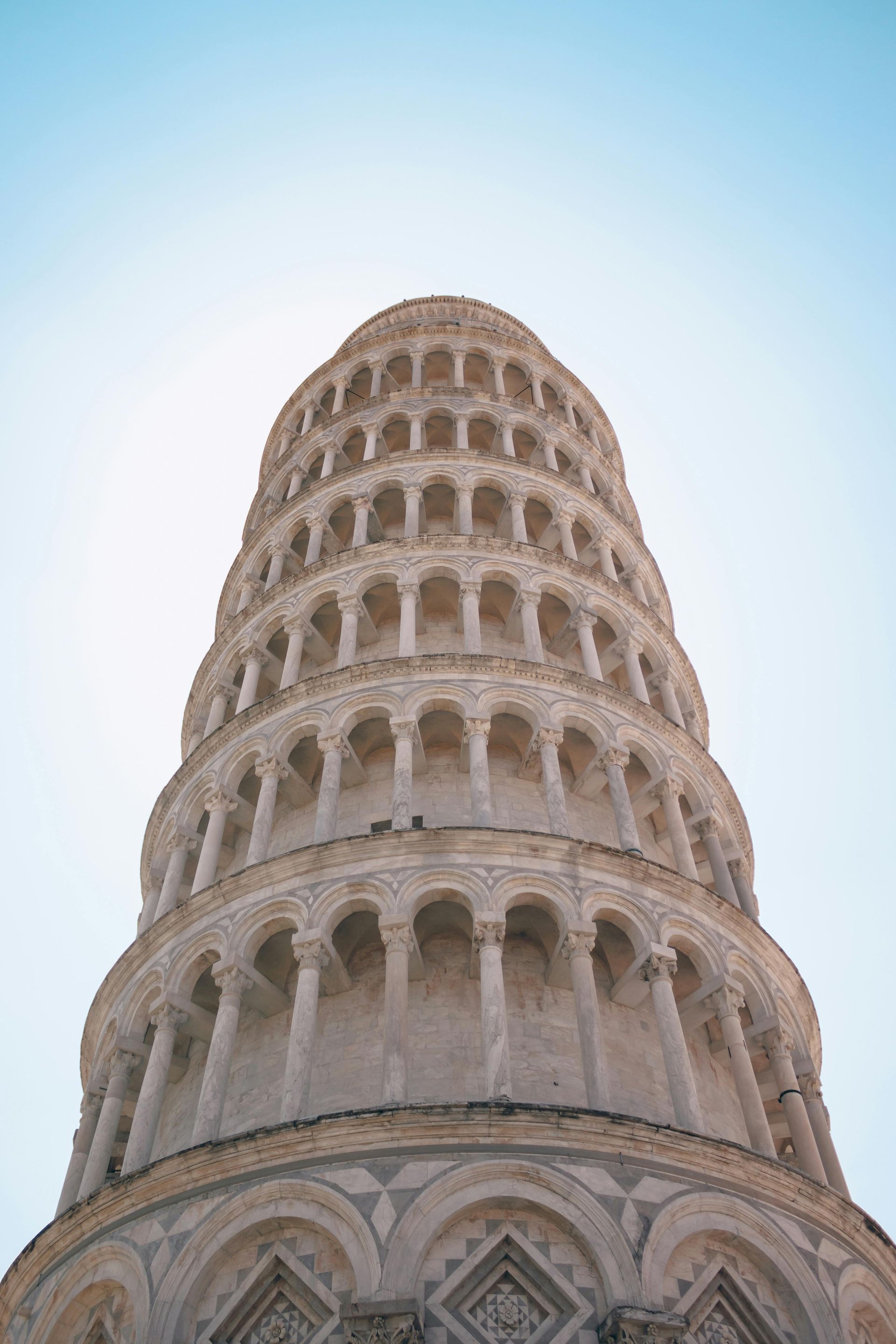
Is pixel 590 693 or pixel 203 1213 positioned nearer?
pixel 203 1213

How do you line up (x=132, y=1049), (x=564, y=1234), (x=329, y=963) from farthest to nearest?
(x=132, y=1049) → (x=329, y=963) → (x=564, y=1234)

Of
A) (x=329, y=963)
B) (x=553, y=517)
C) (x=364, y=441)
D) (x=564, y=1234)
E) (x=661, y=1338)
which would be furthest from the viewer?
(x=364, y=441)

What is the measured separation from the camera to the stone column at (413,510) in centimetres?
2659

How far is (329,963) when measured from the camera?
17.8 metres

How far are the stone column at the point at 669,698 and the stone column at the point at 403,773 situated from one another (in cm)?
636

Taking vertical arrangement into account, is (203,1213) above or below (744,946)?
below

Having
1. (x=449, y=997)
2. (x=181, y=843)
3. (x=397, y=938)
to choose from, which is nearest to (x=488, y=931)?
(x=397, y=938)

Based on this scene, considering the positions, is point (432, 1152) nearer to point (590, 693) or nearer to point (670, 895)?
point (670, 895)

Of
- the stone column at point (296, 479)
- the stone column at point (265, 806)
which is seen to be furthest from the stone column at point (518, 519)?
the stone column at point (265, 806)

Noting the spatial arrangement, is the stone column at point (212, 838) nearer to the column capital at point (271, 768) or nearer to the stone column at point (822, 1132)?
the column capital at point (271, 768)

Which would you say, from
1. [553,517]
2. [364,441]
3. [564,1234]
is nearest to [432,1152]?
[564,1234]

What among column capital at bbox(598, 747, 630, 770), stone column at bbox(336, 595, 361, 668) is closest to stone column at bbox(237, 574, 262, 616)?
stone column at bbox(336, 595, 361, 668)

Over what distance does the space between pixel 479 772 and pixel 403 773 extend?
123cm

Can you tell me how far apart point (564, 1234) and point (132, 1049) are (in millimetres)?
8037
